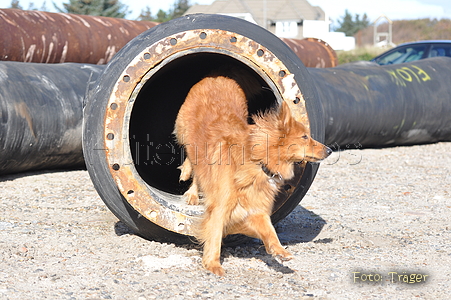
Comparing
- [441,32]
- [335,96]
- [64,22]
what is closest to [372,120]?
[335,96]

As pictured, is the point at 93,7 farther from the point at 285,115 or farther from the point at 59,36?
the point at 285,115

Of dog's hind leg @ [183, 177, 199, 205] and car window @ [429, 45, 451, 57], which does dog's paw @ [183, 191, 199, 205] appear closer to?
dog's hind leg @ [183, 177, 199, 205]

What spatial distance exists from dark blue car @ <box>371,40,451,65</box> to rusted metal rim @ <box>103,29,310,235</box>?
36.4 feet

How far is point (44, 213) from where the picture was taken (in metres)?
5.94

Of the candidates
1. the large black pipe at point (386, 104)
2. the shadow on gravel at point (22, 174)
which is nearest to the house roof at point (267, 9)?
the large black pipe at point (386, 104)

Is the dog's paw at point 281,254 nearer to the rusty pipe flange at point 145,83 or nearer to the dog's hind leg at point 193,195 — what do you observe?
the rusty pipe flange at point 145,83

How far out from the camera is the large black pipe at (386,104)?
9859 millimetres

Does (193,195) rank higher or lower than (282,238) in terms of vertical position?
higher

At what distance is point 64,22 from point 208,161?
23.2ft

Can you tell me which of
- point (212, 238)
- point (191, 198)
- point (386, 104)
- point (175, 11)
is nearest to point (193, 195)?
point (191, 198)

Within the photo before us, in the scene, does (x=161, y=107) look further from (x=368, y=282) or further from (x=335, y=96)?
(x=335, y=96)

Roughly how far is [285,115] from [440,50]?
1134cm

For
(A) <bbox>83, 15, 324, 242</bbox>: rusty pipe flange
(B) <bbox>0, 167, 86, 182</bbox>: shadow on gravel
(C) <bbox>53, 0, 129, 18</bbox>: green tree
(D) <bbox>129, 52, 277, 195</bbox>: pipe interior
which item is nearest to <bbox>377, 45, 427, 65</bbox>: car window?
(D) <bbox>129, 52, 277, 195</bbox>: pipe interior

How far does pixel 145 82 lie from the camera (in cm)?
433
